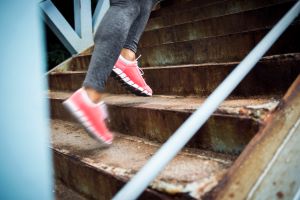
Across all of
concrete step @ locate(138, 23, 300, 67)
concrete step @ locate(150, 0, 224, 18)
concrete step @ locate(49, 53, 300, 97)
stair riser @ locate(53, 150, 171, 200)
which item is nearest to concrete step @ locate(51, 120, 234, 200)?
stair riser @ locate(53, 150, 171, 200)

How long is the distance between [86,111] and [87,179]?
36cm

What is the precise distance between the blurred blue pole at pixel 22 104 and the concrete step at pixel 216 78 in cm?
104

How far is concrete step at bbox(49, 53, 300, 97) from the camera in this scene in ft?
4.21

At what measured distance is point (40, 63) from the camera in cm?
67

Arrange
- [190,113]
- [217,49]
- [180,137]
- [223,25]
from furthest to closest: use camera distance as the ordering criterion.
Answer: [223,25], [217,49], [190,113], [180,137]

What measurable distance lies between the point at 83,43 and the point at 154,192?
3.01m

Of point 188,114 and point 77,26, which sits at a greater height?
point 77,26

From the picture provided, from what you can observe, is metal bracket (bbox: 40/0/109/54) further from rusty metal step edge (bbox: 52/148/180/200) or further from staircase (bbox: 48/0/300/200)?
rusty metal step edge (bbox: 52/148/180/200)

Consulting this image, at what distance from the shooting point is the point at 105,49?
1.21 m

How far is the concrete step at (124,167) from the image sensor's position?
955mm

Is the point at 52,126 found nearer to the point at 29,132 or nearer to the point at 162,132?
the point at 162,132

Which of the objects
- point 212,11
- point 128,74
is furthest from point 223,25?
point 128,74

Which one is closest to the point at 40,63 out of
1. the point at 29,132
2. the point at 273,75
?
the point at 29,132

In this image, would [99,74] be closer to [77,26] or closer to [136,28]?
[136,28]
